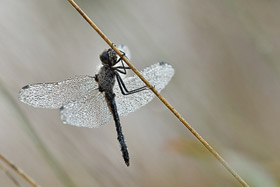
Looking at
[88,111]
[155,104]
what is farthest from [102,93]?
[155,104]

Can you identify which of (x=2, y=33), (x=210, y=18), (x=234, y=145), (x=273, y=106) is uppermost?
(x=2, y=33)

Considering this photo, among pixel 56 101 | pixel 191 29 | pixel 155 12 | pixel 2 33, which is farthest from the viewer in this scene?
pixel 155 12

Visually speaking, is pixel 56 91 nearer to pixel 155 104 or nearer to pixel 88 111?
pixel 88 111

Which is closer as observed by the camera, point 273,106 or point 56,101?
point 56,101

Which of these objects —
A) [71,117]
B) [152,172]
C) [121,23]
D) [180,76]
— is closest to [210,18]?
[180,76]

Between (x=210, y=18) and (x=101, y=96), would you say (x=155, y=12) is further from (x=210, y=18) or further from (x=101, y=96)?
(x=101, y=96)

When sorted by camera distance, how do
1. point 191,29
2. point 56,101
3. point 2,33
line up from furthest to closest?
point 191,29
point 2,33
point 56,101
